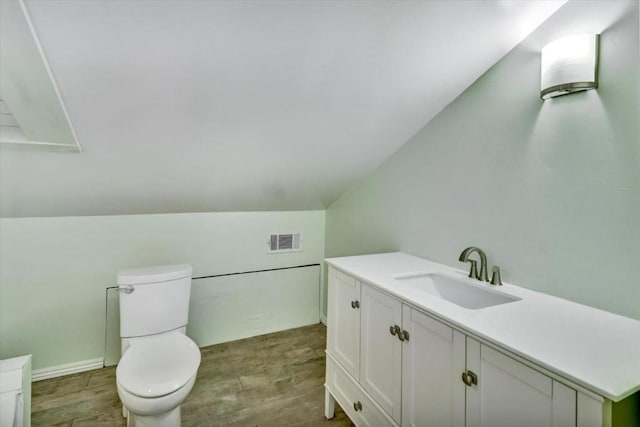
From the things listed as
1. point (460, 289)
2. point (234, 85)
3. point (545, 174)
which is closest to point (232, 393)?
point (460, 289)

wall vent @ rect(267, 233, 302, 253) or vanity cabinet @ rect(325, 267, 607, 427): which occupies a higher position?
wall vent @ rect(267, 233, 302, 253)

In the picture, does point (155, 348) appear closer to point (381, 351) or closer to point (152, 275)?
point (152, 275)

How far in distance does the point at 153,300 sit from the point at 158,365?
40 centimetres

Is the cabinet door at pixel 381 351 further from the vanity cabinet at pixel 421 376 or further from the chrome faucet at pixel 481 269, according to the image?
the chrome faucet at pixel 481 269

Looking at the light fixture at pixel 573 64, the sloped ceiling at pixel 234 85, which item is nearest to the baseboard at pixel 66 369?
the sloped ceiling at pixel 234 85

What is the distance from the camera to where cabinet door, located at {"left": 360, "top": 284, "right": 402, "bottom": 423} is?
1.32m

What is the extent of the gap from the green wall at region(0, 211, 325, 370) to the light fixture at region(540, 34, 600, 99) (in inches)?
83.4

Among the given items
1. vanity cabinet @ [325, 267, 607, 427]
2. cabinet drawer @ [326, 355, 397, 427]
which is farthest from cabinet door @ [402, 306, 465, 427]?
cabinet drawer @ [326, 355, 397, 427]

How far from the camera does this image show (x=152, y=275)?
1933 millimetres

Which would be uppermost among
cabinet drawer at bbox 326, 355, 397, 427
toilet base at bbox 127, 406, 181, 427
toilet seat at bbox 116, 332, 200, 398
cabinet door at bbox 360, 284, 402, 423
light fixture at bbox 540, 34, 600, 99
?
light fixture at bbox 540, 34, 600, 99

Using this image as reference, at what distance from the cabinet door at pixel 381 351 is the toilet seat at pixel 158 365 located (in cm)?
89

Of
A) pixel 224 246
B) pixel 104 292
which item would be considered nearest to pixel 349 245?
pixel 224 246

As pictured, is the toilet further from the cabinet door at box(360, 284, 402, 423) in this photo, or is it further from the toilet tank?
the cabinet door at box(360, 284, 402, 423)

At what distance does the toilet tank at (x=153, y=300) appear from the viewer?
1873mm
